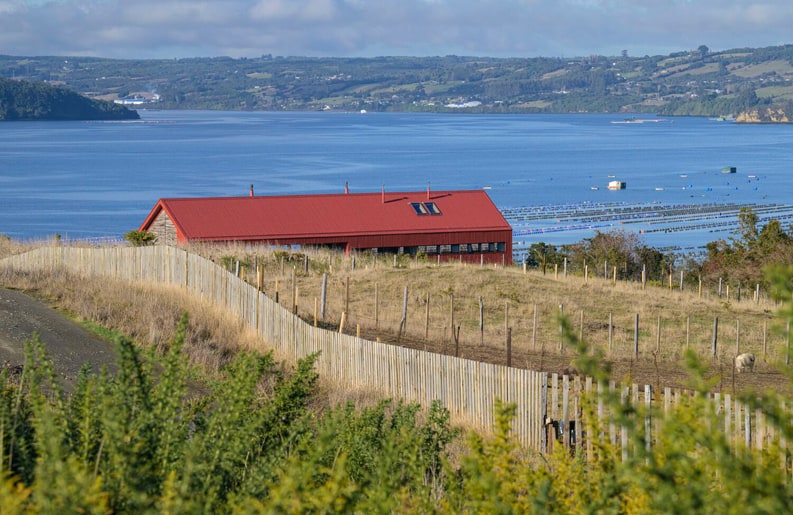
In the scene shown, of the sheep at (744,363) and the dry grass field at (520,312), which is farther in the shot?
the dry grass field at (520,312)

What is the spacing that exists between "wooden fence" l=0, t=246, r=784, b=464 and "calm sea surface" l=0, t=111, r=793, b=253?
4832 centimetres

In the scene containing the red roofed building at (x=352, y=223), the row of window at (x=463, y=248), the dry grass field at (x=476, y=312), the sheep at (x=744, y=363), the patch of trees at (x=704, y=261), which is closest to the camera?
the dry grass field at (x=476, y=312)

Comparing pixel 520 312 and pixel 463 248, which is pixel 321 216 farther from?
pixel 520 312

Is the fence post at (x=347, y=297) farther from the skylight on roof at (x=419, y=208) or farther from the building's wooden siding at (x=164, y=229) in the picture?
the skylight on roof at (x=419, y=208)

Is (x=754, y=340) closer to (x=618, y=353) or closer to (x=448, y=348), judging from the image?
(x=618, y=353)

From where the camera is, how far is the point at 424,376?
16.0 metres

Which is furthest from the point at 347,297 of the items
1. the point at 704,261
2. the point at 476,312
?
the point at 704,261

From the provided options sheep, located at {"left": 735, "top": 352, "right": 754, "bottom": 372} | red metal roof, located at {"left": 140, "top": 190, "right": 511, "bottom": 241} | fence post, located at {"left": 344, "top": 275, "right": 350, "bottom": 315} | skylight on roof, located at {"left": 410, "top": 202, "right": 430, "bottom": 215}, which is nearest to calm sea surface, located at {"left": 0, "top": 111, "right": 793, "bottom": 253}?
red metal roof, located at {"left": 140, "top": 190, "right": 511, "bottom": 241}

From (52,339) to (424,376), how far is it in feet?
20.9

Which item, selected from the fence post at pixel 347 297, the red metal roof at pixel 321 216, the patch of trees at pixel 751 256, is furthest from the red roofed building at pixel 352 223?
the fence post at pixel 347 297

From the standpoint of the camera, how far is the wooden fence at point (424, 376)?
41.8 feet

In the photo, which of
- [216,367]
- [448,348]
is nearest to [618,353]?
[448,348]

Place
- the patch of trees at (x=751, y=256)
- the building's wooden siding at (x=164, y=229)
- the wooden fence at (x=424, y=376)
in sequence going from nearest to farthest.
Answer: the wooden fence at (x=424, y=376), the patch of trees at (x=751, y=256), the building's wooden siding at (x=164, y=229)

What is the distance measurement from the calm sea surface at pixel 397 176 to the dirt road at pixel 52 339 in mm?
50220
